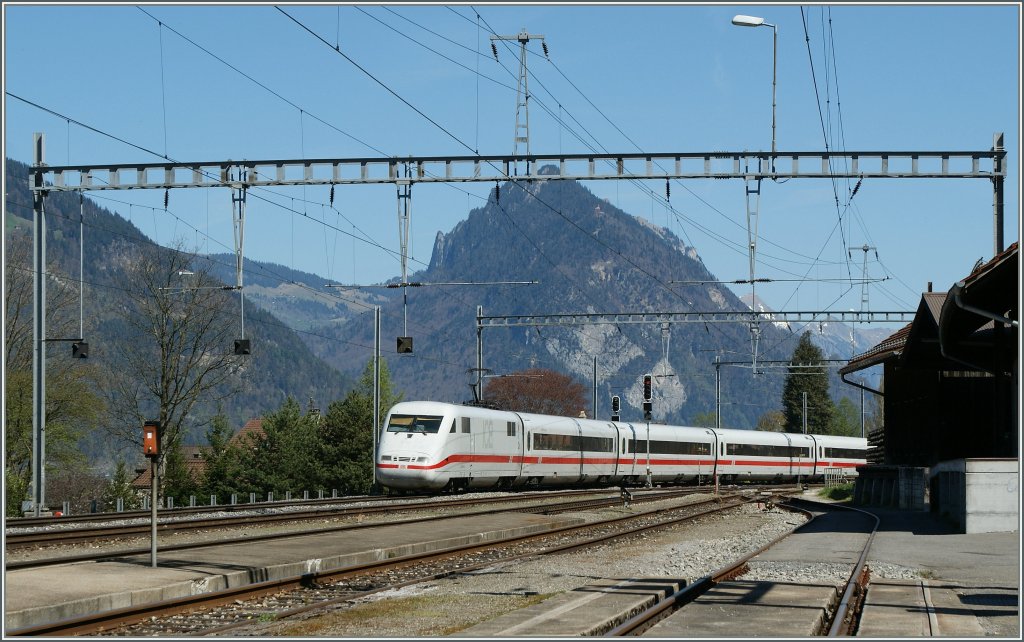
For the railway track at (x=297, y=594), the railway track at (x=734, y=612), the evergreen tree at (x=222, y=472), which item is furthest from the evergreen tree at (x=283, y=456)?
the railway track at (x=734, y=612)

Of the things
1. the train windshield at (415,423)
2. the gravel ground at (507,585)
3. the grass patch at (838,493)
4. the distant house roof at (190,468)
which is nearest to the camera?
the gravel ground at (507,585)

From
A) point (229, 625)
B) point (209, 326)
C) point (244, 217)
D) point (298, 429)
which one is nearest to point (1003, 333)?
point (244, 217)

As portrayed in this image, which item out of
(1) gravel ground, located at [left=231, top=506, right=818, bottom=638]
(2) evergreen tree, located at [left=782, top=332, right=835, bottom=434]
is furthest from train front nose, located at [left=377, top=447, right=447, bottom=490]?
(2) evergreen tree, located at [left=782, top=332, right=835, bottom=434]

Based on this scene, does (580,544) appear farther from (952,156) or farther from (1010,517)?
(952,156)

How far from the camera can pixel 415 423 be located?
131 feet

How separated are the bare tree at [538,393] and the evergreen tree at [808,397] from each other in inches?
1023

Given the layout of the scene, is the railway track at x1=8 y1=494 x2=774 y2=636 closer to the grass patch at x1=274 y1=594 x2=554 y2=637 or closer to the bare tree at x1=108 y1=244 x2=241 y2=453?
the grass patch at x1=274 y1=594 x2=554 y2=637

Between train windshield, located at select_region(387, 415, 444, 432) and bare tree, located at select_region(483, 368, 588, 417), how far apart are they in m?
113

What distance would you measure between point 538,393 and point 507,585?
498 feet

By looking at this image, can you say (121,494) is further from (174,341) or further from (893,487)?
(893,487)

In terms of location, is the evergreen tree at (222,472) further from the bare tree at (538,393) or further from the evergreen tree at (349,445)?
the bare tree at (538,393)

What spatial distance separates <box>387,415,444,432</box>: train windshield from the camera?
130 ft

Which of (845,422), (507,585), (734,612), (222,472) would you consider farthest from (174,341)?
(845,422)

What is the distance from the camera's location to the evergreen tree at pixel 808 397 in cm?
14050
